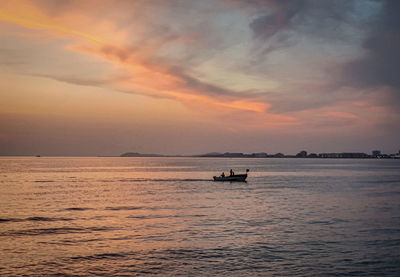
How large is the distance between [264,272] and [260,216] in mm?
20740

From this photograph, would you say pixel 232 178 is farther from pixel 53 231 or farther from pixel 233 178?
pixel 53 231

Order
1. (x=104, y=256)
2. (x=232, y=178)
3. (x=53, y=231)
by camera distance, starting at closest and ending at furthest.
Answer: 1. (x=104, y=256)
2. (x=53, y=231)
3. (x=232, y=178)

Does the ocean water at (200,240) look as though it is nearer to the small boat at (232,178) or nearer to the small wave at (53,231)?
the small wave at (53,231)

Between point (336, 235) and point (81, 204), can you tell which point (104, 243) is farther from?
point (81, 204)

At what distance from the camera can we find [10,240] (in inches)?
1198

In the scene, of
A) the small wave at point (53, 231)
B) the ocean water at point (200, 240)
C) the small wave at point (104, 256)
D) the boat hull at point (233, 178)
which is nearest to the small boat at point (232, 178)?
the boat hull at point (233, 178)

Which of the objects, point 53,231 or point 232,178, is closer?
point 53,231

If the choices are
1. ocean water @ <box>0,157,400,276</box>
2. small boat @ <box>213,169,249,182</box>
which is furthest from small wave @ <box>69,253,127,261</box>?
small boat @ <box>213,169,249,182</box>

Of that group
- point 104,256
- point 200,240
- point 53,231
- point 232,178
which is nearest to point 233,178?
point 232,178

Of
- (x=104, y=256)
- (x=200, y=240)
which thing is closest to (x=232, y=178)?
(x=200, y=240)

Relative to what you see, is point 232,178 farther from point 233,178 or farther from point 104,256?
point 104,256

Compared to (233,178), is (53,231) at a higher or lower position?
lower

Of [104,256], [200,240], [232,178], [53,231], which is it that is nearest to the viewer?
[104,256]

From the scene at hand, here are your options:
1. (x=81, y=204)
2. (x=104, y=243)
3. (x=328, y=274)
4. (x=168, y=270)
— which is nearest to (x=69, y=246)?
(x=104, y=243)
